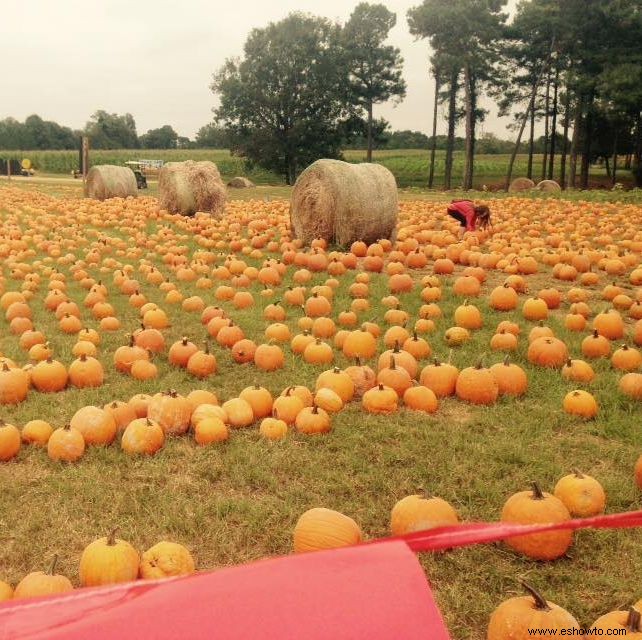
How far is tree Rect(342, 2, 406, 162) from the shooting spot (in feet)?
194

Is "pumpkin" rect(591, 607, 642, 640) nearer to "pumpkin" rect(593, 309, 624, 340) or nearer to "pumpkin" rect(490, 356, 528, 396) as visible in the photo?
"pumpkin" rect(490, 356, 528, 396)

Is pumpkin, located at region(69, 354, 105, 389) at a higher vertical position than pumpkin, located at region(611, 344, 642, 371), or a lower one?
lower

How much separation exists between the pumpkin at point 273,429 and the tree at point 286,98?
171ft

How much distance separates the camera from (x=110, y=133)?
352ft

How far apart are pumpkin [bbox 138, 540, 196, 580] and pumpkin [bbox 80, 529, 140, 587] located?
0.05 m

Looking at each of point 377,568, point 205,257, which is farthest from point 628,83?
point 377,568

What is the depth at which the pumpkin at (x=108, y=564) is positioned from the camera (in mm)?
2787

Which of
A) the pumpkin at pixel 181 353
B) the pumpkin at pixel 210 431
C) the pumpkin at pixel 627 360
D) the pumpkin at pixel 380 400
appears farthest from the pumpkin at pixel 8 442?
the pumpkin at pixel 627 360

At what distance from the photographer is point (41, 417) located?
15.8ft

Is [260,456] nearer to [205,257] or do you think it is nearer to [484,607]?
[484,607]

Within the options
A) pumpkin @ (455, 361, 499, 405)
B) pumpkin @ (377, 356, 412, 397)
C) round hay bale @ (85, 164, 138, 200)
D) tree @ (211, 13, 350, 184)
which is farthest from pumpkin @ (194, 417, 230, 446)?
tree @ (211, 13, 350, 184)

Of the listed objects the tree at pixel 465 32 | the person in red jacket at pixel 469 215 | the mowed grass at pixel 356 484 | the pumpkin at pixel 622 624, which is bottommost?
the mowed grass at pixel 356 484

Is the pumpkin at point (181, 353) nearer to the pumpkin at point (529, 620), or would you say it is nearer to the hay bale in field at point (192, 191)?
the pumpkin at point (529, 620)

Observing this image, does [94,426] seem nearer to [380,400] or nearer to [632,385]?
[380,400]
